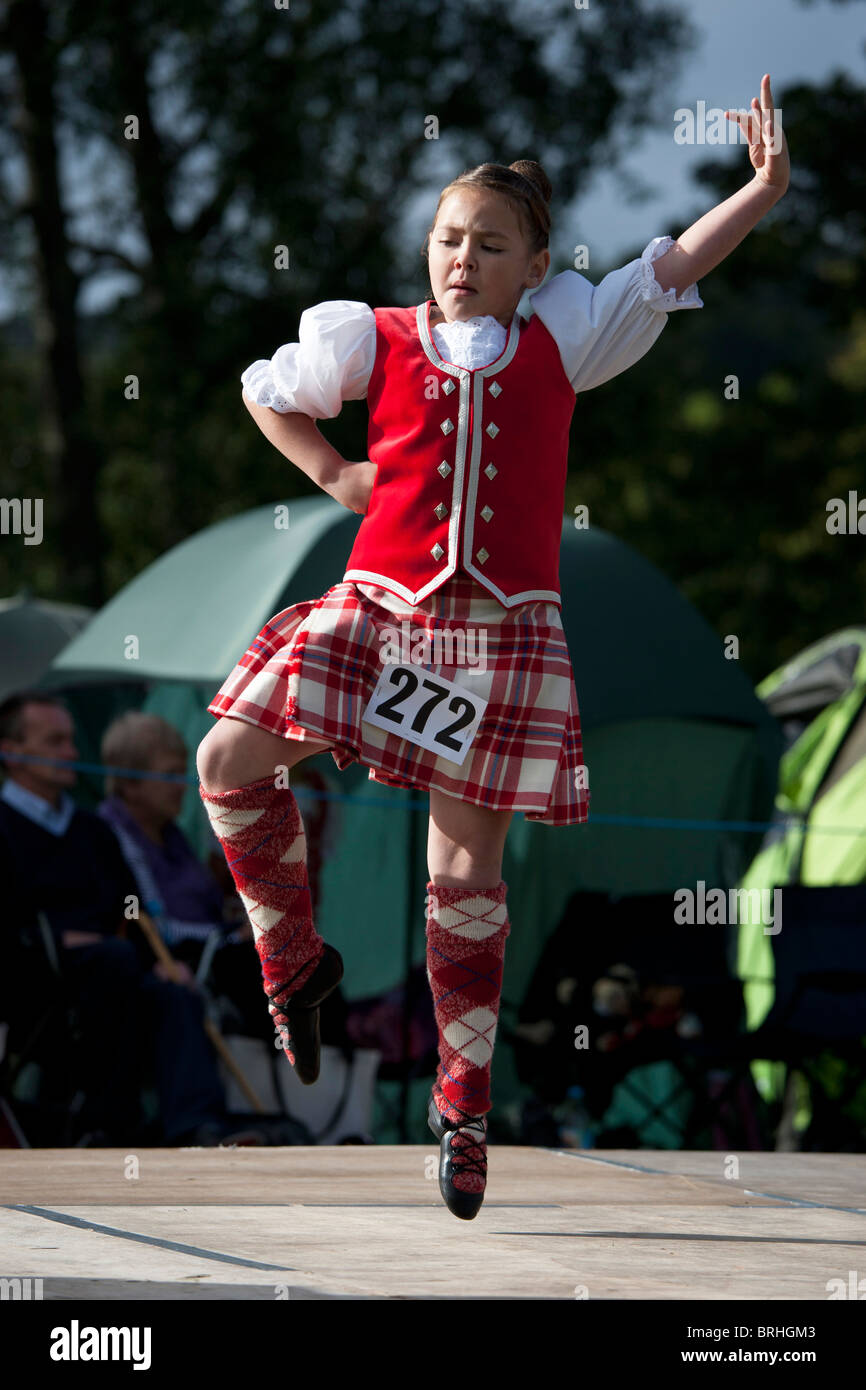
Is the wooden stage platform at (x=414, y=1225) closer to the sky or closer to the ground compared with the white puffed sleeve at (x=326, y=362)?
closer to the ground

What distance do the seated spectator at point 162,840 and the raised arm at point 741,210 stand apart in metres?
3.15

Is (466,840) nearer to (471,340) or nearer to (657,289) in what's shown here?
(471,340)

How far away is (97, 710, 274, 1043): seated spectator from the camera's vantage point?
5223 millimetres

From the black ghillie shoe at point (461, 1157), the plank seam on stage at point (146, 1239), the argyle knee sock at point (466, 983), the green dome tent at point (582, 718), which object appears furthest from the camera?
the green dome tent at point (582, 718)

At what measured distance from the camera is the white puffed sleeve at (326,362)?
232 centimetres

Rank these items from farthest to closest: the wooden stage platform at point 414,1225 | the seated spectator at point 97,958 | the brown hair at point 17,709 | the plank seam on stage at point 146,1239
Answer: the brown hair at point 17,709, the seated spectator at point 97,958, the plank seam on stage at point 146,1239, the wooden stage platform at point 414,1225

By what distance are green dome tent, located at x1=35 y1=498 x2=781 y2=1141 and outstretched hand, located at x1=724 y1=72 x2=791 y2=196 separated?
3237mm

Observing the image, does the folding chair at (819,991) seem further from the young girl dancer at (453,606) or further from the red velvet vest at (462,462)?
the red velvet vest at (462,462)

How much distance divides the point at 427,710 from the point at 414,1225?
2.28ft

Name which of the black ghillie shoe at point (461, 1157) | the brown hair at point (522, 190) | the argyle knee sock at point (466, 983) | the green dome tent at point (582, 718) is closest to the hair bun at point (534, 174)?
the brown hair at point (522, 190)

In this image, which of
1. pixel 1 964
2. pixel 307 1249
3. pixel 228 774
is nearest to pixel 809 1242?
pixel 307 1249

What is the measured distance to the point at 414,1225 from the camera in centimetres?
229

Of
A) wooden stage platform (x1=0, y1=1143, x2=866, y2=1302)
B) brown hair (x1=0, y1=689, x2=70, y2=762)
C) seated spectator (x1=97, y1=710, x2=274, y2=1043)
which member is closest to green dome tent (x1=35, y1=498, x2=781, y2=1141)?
seated spectator (x1=97, y1=710, x2=274, y2=1043)

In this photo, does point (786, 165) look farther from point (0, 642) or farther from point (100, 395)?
point (100, 395)
